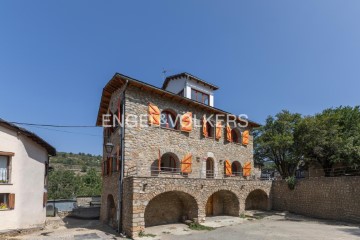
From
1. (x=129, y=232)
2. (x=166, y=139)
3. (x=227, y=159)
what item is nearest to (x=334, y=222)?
(x=227, y=159)

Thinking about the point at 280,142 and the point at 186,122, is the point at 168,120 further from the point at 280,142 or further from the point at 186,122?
the point at 280,142

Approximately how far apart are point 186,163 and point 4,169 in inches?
387

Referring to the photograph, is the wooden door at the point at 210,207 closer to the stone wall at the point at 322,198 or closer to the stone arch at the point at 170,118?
the stone wall at the point at 322,198

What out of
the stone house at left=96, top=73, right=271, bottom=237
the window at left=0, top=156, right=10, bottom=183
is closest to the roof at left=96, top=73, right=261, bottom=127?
the stone house at left=96, top=73, right=271, bottom=237

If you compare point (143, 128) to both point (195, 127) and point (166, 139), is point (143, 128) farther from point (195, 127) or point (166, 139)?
point (195, 127)

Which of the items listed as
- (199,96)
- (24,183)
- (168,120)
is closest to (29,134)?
(24,183)

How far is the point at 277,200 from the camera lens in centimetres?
2103

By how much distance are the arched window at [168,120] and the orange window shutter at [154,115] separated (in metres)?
0.67

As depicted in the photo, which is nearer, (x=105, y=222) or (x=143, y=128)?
(x=143, y=128)

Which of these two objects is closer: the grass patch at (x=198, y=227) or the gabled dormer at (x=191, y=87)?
the grass patch at (x=198, y=227)

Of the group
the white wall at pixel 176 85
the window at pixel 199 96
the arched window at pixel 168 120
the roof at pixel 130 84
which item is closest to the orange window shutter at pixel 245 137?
the roof at pixel 130 84

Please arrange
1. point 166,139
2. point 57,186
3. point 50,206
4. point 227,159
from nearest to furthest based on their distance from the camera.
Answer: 1. point 166,139
2. point 227,159
3. point 50,206
4. point 57,186

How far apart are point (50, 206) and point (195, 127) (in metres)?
14.6

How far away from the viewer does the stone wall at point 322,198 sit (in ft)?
54.3
